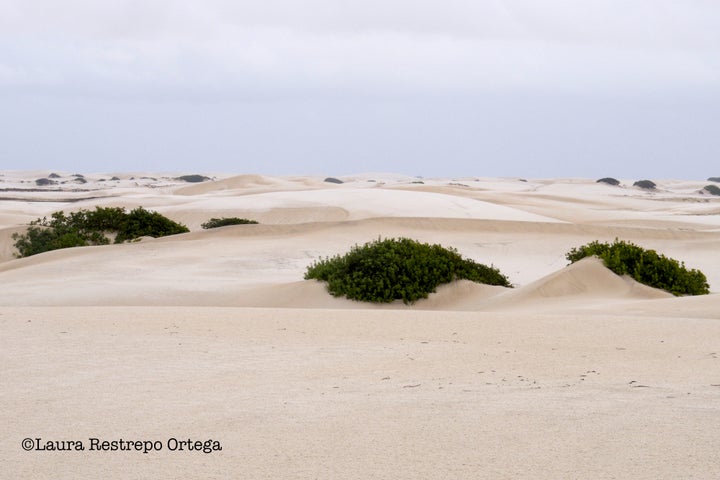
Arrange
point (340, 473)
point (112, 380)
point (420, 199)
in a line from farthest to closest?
1. point (420, 199)
2. point (112, 380)
3. point (340, 473)

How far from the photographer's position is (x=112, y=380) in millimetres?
6250

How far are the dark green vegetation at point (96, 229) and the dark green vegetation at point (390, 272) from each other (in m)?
13.3

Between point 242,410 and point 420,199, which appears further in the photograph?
point 420,199

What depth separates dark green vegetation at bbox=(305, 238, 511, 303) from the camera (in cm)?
1349

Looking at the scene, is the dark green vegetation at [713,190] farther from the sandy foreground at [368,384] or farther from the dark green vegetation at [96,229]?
the sandy foreground at [368,384]

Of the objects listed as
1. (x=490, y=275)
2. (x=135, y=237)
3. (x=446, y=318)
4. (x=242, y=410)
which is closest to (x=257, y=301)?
(x=490, y=275)

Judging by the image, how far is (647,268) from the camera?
14.0 m

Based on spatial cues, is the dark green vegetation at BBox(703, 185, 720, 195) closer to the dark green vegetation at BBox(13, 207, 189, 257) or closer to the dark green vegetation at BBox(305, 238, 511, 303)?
the dark green vegetation at BBox(13, 207, 189, 257)

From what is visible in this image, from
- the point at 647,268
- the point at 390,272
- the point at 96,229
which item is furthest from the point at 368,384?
the point at 96,229

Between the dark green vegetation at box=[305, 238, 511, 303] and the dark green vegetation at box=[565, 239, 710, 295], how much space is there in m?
2.24

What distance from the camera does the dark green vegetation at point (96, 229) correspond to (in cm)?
2594

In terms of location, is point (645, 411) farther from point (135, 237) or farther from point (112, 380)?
point (135, 237)

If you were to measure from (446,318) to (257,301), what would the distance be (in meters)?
5.33

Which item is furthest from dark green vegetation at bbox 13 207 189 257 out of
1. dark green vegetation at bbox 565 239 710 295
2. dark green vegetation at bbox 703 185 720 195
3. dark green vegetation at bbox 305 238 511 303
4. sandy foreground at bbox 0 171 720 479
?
dark green vegetation at bbox 703 185 720 195
